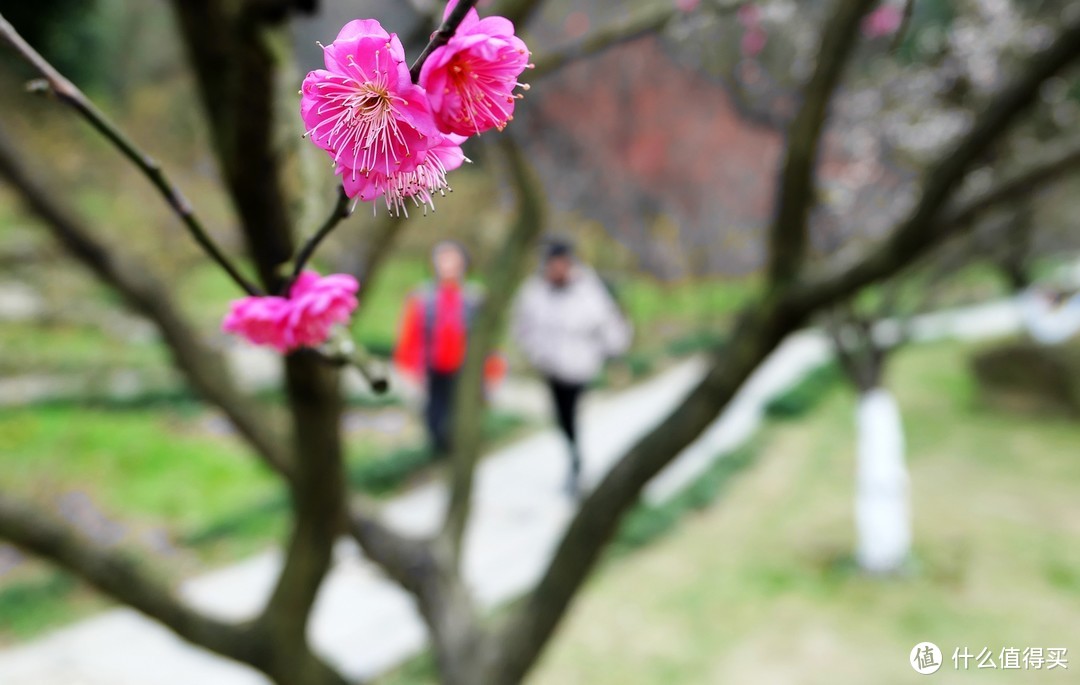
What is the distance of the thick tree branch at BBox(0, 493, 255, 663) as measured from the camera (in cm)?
184

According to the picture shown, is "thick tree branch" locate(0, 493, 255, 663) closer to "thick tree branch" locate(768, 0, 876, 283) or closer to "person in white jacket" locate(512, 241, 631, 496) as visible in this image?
"thick tree branch" locate(768, 0, 876, 283)

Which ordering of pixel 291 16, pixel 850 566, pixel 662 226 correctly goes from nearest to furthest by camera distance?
pixel 291 16, pixel 850 566, pixel 662 226

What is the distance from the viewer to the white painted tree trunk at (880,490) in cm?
477

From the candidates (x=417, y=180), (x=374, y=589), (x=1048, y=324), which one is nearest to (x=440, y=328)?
(x=374, y=589)

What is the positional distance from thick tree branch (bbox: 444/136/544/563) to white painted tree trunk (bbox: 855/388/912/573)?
3072 millimetres

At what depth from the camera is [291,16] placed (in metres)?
1.30

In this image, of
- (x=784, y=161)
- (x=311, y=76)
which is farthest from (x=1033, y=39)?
(x=311, y=76)

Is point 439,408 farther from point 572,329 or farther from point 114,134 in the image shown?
point 114,134

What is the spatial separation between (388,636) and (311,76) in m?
4.01

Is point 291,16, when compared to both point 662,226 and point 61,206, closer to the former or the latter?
point 61,206

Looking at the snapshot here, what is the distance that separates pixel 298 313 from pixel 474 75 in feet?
1.07

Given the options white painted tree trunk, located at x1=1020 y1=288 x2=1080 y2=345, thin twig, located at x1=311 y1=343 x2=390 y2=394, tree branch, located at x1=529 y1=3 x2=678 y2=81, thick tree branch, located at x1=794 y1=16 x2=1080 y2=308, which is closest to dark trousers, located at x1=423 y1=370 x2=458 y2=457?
tree branch, located at x1=529 y1=3 x2=678 y2=81

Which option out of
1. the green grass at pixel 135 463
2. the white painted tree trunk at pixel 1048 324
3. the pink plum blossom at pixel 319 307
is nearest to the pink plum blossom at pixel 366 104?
the pink plum blossom at pixel 319 307

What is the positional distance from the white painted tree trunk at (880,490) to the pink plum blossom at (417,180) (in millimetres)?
4814
